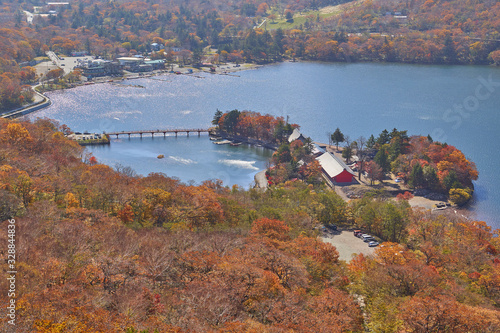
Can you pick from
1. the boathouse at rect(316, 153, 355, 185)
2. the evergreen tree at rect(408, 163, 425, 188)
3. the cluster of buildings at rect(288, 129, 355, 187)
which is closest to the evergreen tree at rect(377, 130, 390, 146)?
the cluster of buildings at rect(288, 129, 355, 187)

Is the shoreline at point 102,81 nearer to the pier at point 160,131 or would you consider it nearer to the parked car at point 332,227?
the pier at point 160,131

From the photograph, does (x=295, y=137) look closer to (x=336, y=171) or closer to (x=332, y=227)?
(x=336, y=171)

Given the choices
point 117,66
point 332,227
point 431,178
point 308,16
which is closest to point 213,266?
point 332,227

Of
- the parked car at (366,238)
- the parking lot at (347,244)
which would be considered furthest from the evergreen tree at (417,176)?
the parked car at (366,238)

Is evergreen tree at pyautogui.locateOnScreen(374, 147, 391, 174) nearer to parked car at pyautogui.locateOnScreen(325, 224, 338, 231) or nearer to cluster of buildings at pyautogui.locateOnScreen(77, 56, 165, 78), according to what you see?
parked car at pyautogui.locateOnScreen(325, 224, 338, 231)

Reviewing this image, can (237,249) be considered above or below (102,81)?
above

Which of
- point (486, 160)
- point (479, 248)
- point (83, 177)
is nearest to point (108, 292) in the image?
point (83, 177)
